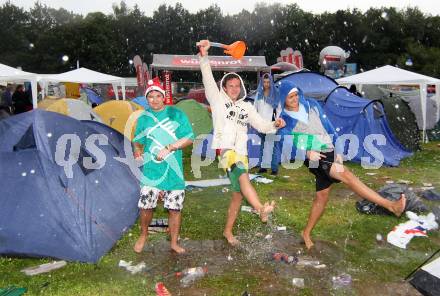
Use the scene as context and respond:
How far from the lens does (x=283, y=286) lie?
3.72 meters

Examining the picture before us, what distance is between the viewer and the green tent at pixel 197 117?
11.4 metres

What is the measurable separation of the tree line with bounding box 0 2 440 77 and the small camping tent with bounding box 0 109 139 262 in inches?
1982

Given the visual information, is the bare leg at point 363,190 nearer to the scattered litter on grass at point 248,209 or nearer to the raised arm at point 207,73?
the raised arm at point 207,73

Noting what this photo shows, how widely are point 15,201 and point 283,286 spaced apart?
2.86 meters

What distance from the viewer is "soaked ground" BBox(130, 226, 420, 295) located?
3664mm

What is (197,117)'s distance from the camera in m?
11.5

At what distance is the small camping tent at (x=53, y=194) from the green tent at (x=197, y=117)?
6400 millimetres

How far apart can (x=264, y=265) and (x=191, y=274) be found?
0.78 m

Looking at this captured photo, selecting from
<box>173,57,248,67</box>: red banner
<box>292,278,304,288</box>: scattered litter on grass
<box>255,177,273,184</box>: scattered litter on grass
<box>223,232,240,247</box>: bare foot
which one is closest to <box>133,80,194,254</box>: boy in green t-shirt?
<box>223,232,240,247</box>: bare foot

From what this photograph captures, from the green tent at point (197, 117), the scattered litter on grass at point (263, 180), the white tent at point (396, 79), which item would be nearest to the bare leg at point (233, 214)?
the scattered litter on grass at point (263, 180)

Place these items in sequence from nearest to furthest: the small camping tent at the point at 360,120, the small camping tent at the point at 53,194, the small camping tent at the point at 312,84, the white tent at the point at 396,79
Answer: the small camping tent at the point at 53,194
the small camping tent at the point at 360,120
the small camping tent at the point at 312,84
the white tent at the point at 396,79

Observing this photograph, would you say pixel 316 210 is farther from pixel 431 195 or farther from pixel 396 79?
pixel 396 79

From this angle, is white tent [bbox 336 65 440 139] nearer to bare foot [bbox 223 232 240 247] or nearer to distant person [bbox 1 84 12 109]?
bare foot [bbox 223 232 240 247]

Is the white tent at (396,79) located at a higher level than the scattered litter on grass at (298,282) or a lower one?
higher
